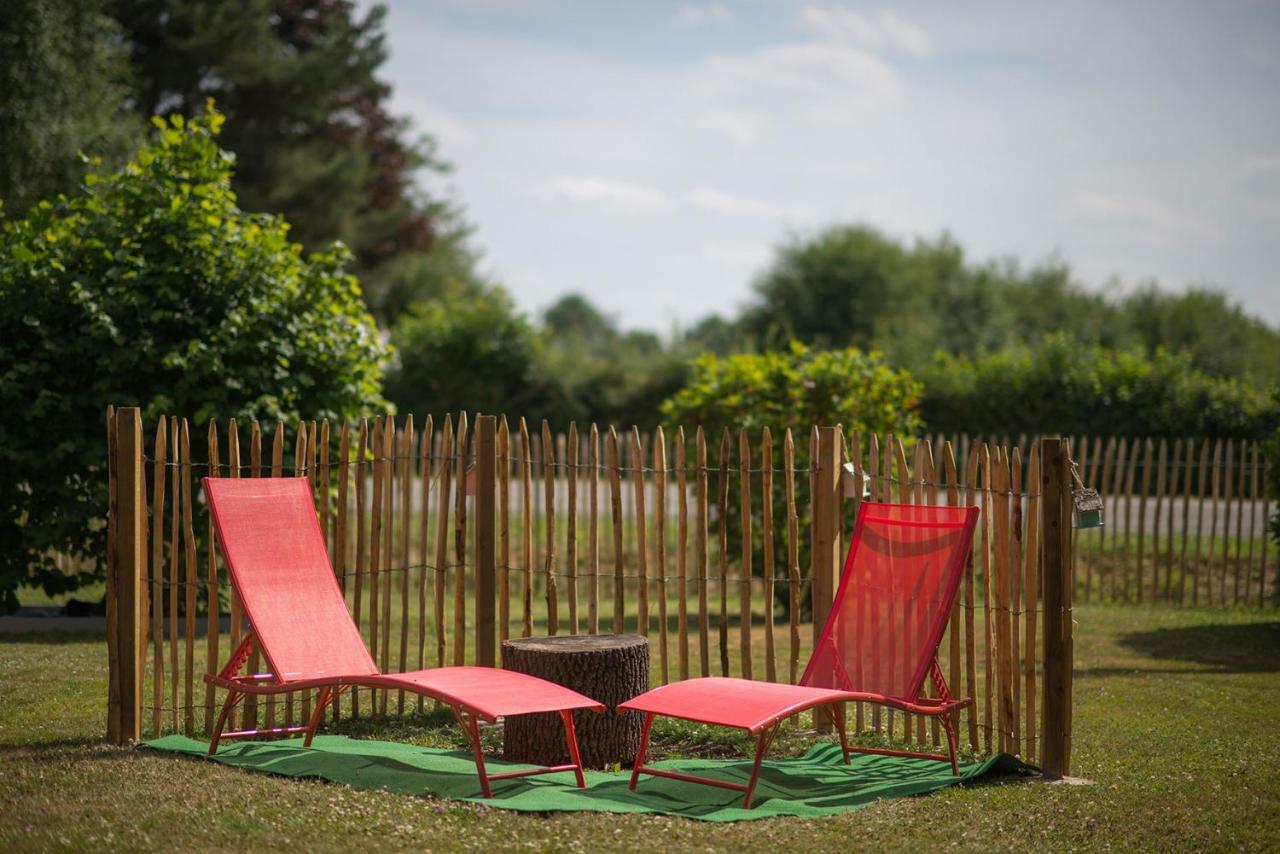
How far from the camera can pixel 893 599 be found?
18.1ft

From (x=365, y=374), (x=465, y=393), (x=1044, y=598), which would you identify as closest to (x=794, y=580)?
(x=1044, y=598)

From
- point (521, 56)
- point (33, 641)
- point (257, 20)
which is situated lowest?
point (33, 641)

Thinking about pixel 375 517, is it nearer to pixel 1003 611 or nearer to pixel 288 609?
pixel 288 609

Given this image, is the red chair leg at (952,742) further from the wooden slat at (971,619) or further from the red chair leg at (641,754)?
the red chair leg at (641,754)

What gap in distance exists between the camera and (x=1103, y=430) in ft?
61.1

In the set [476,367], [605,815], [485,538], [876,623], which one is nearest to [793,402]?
[485,538]

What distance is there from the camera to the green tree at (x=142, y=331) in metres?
9.08

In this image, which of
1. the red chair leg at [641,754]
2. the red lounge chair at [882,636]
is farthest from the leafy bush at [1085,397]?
the red chair leg at [641,754]

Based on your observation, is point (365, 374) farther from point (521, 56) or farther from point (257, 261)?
point (521, 56)

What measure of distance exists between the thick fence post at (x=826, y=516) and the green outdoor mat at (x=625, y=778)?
0.77 meters

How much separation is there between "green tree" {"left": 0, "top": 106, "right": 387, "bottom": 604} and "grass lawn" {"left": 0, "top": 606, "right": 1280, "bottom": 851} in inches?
110

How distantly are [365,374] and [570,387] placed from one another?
13.3 m

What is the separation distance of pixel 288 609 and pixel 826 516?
2.65 m

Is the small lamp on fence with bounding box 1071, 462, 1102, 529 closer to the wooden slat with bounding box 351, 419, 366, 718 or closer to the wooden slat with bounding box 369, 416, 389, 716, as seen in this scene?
the wooden slat with bounding box 369, 416, 389, 716
